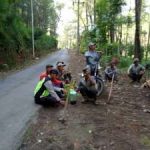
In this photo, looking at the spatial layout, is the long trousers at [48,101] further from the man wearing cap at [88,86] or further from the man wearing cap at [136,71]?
the man wearing cap at [136,71]

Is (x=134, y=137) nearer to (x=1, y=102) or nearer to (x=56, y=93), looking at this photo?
(x=56, y=93)

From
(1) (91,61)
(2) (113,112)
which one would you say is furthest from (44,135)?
(1) (91,61)

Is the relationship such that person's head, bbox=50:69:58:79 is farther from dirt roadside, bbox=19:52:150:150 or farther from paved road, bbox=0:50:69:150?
dirt roadside, bbox=19:52:150:150

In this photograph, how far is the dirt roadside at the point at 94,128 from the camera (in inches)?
277

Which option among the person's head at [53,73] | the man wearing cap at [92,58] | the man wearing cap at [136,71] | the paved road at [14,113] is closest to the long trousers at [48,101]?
the paved road at [14,113]

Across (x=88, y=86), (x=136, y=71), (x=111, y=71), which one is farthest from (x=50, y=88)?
(x=136, y=71)

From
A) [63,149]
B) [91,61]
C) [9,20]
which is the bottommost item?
[63,149]

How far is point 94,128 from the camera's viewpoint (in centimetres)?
827

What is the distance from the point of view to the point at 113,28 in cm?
2955

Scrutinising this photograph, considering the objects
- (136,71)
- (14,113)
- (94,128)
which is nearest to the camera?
(94,128)

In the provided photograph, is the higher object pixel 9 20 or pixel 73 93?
pixel 9 20

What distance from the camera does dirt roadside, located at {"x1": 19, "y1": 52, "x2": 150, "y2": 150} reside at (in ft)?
23.1

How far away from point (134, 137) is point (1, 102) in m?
5.70

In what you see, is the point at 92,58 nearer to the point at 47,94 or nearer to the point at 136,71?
the point at 47,94
